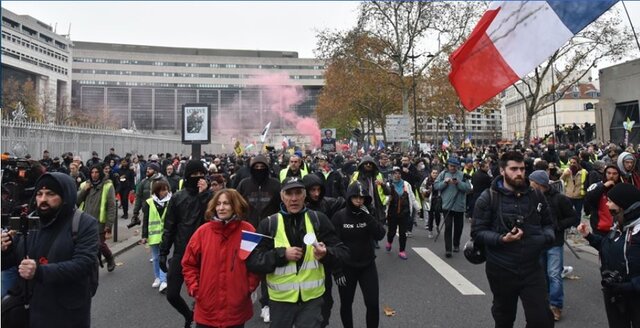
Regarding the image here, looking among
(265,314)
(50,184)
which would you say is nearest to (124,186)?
(265,314)

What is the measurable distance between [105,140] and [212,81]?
82644 mm

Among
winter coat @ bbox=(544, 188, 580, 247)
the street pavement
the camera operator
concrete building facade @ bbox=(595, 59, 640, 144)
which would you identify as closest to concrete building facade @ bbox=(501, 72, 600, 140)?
concrete building facade @ bbox=(595, 59, 640, 144)

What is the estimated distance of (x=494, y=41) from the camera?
16.8 ft

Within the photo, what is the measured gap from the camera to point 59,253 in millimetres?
2656

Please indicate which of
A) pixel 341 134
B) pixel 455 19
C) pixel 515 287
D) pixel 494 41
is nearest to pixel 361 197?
pixel 515 287

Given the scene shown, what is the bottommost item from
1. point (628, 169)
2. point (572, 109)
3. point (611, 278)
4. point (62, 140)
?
point (611, 278)

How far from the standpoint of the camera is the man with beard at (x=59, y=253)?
2.62 m

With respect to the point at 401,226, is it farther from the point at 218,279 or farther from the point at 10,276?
the point at 10,276

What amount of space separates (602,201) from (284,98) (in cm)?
9037

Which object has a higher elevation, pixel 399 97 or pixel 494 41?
pixel 399 97

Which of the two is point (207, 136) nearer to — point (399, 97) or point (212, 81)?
point (399, 97)

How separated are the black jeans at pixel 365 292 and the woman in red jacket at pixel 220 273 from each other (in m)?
1.14

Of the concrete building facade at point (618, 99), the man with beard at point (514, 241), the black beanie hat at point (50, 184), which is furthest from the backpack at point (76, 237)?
the concrete building facade at point (618, 99)

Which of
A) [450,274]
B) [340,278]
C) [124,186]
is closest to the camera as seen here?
[340,278]
